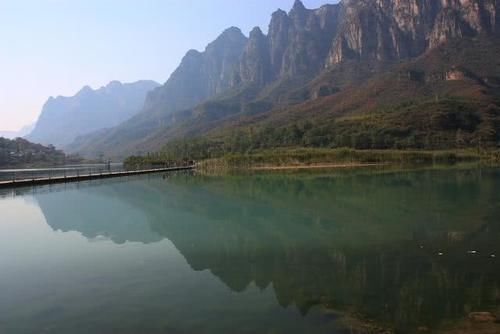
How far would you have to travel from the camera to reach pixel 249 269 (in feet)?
42.6

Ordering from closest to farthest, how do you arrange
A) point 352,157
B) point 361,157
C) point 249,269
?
point 249,269, point 361,157, point 352,157

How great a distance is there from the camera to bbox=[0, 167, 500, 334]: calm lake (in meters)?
9.20

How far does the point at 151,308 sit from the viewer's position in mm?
9766

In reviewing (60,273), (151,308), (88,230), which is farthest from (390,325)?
(88,230)

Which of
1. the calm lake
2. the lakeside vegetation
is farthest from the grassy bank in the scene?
the calm lake

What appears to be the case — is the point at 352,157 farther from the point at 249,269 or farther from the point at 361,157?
the point at 249,269

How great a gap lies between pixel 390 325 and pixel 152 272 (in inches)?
265

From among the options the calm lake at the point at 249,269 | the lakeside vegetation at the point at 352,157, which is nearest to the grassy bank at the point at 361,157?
the lakeside vegetation at the point at 352,157

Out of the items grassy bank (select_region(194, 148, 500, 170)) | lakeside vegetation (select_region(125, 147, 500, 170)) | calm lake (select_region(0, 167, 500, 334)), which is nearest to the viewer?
calm lake (select_region(0, 167, 500, 334))

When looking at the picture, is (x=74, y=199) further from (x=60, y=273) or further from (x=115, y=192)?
(x=60, y=273)

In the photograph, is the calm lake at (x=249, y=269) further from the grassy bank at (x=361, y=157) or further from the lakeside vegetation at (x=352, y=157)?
the lakeside vegetation at (x=352, y=157)

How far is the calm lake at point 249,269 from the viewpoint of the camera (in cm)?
920

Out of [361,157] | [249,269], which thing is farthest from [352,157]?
[249,269]

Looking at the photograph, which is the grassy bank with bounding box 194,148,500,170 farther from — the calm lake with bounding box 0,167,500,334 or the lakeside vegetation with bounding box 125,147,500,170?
the calm lake with bounding box 0,167,500,334
